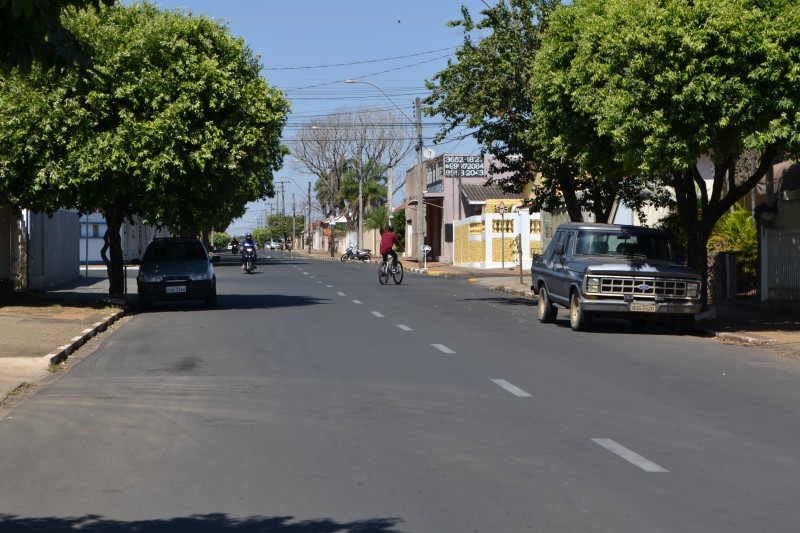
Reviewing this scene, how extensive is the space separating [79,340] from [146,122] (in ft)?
24.6

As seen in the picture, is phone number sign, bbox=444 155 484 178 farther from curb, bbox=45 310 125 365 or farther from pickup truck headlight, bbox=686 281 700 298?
pickup truck headlight, bbox=686 281 700 298

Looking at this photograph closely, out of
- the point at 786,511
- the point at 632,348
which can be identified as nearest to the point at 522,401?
the point at 786,511

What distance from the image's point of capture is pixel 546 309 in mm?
22844

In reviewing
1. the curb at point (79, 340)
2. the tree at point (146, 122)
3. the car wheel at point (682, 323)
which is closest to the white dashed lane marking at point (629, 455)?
the curb at point (79, 340)

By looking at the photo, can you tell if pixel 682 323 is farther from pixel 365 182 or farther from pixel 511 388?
pixel 365 182

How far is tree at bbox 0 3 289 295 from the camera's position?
78.8ft

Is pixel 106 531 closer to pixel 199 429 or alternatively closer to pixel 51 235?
pixel 199 429

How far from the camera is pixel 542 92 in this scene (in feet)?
77.6

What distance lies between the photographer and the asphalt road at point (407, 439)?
22.9 ft

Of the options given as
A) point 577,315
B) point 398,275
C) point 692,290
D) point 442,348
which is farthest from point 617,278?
point 398,275

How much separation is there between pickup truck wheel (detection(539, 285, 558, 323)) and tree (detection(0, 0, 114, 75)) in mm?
16272

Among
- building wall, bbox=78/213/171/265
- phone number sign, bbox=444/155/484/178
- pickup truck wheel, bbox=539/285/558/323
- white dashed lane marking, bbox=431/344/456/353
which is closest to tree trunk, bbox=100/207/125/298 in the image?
pickup truck wheel, bbox=539/285/558/323

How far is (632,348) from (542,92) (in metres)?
7.58

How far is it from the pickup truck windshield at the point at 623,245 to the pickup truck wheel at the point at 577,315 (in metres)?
1.10
